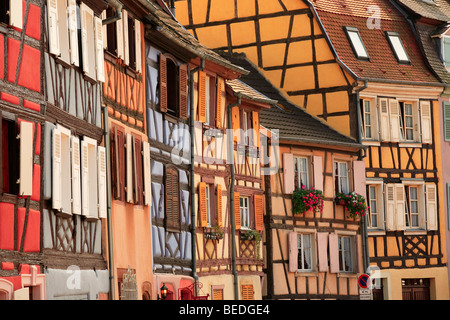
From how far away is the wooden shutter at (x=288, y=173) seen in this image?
108ft

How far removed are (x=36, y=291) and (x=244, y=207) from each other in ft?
48.6

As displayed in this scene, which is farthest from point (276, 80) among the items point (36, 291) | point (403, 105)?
point (36, 291)

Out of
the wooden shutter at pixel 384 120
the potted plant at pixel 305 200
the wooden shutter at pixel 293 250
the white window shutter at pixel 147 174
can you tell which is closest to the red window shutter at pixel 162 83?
the white window shutter at pixel 147 174

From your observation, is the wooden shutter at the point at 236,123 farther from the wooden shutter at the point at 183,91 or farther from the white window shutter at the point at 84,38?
the white window shutter at the point at 84,38

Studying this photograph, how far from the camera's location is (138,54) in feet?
73.7

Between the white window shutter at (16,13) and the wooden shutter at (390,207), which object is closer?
the white window shutter at (16,13)

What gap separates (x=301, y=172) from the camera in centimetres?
3388

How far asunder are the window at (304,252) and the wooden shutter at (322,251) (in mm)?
325

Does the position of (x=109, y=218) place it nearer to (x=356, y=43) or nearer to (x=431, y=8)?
(x=356, y=43)

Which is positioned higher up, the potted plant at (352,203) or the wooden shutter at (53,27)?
the wooden shutter at (53,27)

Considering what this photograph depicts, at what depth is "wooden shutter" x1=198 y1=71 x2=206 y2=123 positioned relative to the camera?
27.0 m

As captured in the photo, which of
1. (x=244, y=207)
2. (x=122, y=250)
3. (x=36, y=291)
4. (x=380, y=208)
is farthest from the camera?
(x=380, y=208)

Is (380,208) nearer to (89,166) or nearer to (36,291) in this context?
(89,166)

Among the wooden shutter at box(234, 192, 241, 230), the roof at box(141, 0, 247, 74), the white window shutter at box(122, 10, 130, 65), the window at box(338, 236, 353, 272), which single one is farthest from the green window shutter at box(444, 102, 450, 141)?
the white window shutter at box(122, 10, 130, 65)
